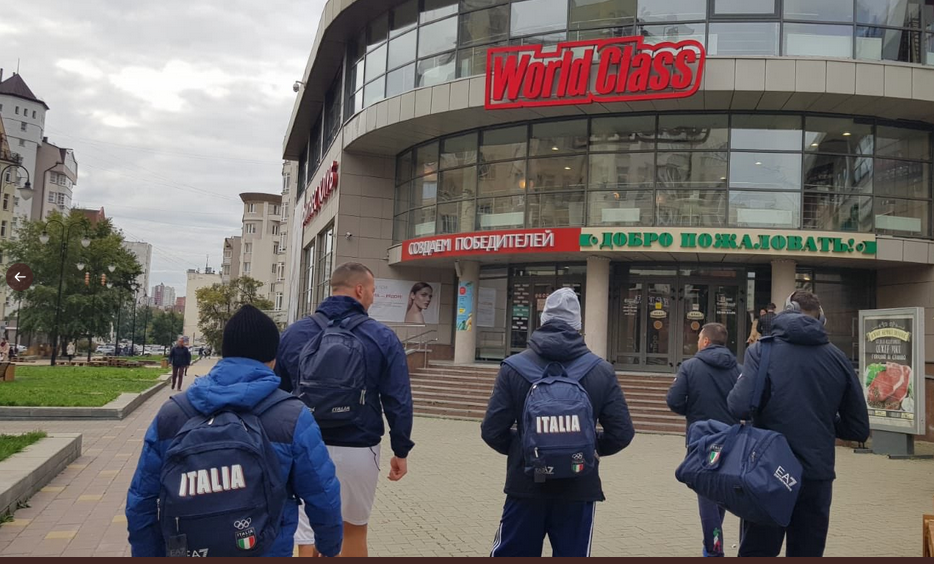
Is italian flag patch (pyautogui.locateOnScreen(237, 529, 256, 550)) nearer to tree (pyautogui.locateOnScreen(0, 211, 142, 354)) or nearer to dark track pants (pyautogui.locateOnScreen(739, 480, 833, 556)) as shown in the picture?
dark track pants (pyautogui.locateOnScreen(739, 480, 833, 556))

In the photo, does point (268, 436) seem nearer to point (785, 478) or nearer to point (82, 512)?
point (785, 478)

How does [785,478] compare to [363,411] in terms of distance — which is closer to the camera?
[785,478]

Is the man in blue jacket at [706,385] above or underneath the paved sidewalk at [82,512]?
above

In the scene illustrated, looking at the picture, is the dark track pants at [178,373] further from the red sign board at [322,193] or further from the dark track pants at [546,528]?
the dark track pants at [546,528]

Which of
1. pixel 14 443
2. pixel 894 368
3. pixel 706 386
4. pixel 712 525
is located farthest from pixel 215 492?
pixel 894 368

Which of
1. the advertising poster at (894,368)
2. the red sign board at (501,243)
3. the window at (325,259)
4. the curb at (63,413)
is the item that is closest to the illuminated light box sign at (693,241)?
the red sign board at (501,243)

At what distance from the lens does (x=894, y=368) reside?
1388 centimetres

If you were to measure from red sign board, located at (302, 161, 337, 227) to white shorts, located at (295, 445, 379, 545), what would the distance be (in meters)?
24.0

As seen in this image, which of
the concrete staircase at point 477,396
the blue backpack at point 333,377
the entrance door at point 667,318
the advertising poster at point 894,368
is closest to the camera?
the blue backpack at point 333,377

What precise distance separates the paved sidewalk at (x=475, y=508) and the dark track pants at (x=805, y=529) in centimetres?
234

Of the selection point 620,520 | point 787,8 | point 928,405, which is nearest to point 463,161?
point 787,8

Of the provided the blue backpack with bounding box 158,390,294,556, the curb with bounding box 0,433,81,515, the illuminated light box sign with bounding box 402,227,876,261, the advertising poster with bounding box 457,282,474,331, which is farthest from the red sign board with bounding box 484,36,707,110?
the blue backpack with bounding box 158,390,294,556

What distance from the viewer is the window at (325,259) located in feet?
96.3

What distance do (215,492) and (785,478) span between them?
8.60 feet
